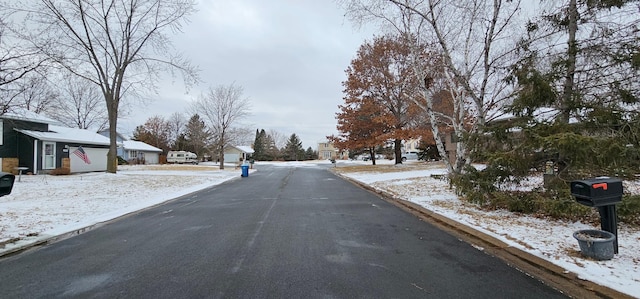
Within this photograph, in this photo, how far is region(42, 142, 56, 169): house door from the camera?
22312 millimetres

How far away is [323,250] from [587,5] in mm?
7827

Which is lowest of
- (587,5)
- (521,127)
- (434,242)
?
(434,242)

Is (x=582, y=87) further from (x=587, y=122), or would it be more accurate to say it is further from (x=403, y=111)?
(x=403, y=111)

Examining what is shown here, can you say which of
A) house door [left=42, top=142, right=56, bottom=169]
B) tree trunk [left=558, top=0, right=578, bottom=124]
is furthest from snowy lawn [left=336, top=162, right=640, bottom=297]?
house door [left=42, top=142, right=56, bottom=169]

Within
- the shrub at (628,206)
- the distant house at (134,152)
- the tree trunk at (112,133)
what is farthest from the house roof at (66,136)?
the shrub at (628,206)

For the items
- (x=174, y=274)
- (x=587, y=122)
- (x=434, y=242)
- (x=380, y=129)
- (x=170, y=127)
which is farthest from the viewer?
(x=170, y=127)

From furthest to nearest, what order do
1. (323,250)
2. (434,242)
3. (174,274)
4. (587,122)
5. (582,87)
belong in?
(582,87)
(587,122)
(434,242)
(323,250)
(174,274)

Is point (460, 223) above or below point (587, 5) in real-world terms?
below

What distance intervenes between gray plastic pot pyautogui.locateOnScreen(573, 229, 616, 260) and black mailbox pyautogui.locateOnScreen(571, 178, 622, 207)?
16.3 inches

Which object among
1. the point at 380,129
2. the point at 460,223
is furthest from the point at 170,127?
the point at 460,223

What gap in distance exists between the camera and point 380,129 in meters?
26.8

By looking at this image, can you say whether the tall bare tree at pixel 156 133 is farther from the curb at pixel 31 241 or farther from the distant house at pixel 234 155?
the curb at pixel 31 241

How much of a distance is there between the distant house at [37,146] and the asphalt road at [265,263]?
18.7 metres

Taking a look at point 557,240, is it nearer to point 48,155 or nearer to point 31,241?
point 31,241
